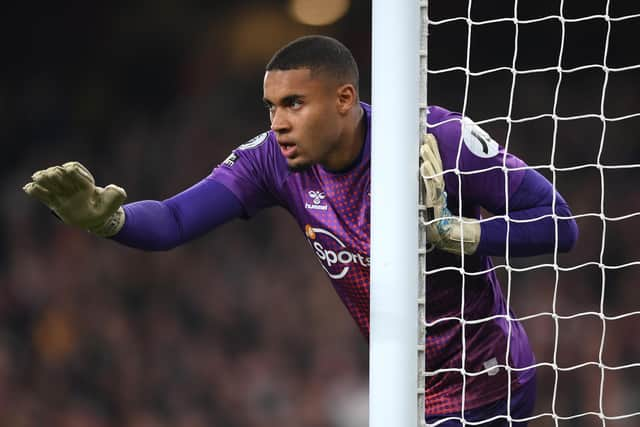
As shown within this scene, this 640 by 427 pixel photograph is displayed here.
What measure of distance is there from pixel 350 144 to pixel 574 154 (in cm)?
470

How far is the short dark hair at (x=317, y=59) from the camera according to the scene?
2525 mm

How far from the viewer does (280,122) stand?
2.49 meters

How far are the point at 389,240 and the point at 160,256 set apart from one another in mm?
5348

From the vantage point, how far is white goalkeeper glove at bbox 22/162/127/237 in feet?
7.32

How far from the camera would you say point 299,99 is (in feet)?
8.23

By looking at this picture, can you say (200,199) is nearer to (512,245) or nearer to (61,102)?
(512,245)

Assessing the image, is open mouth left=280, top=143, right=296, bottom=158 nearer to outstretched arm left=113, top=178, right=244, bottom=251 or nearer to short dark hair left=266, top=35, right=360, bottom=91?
short dark hair left=266, top=35, right=360, bottom=91

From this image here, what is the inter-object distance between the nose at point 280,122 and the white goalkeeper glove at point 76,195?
0.40m

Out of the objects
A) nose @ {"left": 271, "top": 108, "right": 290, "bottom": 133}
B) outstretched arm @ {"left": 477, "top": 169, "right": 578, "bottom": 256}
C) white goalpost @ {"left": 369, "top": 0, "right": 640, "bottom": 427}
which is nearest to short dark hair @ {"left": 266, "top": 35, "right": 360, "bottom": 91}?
nose @ {"left": 271, "top": 108, "right": 290, "bottom": 133}

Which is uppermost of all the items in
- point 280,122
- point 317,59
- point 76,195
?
point 317,59

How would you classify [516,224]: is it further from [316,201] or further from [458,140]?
[316,201]

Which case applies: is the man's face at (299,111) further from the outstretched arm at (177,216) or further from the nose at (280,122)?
the outstretched arm at (177,216)

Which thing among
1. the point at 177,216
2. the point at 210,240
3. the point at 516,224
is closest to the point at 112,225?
the point at 177,216

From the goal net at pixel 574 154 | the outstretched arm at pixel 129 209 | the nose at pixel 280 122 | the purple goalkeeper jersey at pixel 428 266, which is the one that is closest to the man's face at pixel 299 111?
the nose at pixel 280 122
